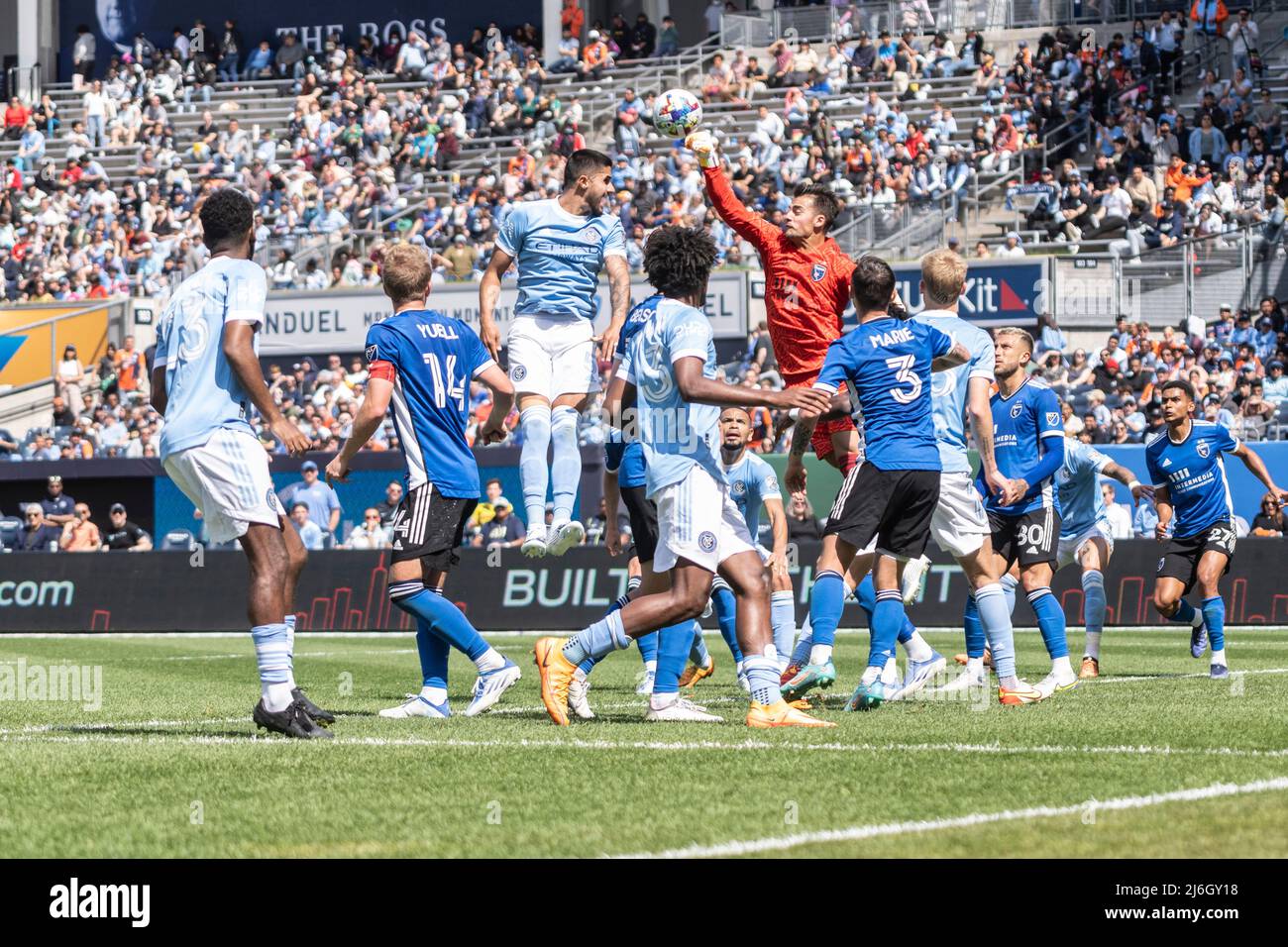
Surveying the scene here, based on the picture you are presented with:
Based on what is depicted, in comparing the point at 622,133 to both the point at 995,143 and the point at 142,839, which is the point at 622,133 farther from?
the point at 142,839

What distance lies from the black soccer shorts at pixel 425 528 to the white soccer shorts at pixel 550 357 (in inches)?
79.8

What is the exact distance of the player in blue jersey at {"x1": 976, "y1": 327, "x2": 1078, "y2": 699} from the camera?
1166 cm

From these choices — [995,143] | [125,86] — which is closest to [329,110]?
[125,86]

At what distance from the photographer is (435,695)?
9.14 metres

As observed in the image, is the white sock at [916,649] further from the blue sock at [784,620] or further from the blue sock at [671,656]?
the blue sock at [671,656]

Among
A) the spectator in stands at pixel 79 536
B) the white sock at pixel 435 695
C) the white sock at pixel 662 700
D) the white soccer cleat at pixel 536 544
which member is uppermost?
the white soccer cleat at pixel 536 544

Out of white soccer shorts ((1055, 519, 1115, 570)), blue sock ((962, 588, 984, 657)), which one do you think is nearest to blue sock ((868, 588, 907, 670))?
blue sock ((962, 588, 984, 657))

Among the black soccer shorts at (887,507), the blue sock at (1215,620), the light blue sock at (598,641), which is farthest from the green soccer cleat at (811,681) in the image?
the blue sock at (1215,620)

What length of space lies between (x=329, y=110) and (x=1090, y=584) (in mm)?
29800

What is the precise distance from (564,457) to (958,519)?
7.81ft

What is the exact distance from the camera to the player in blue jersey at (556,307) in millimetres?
10820

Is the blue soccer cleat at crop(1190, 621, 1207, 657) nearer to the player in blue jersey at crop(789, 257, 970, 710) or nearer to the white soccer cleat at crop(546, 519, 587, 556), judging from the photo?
the player in blue jersey at crop(789, 257, 970, 710)

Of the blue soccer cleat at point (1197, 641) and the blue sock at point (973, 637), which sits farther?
the blue soccer cleat at point (1197, 641)

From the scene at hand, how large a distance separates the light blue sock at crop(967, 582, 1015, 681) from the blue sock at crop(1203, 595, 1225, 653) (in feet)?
12.5
